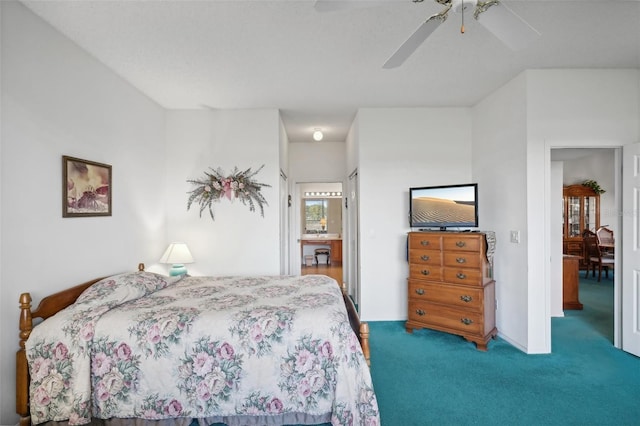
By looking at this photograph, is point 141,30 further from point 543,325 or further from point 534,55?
point 543,325

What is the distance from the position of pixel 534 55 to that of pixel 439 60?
2.66 ft

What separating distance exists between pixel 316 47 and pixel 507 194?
242 cm

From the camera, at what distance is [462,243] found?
3336 millimetres

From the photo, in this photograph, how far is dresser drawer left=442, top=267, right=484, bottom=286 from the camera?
10.6ft

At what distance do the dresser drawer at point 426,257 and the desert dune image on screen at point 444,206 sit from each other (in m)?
0.36

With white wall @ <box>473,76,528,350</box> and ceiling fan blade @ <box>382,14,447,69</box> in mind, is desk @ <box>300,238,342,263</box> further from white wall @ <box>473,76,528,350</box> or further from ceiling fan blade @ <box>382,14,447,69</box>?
ceiling fan blade @ <box>382,14,447,69</box>

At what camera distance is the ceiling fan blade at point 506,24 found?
1.58 m

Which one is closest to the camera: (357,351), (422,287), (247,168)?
(357,351)

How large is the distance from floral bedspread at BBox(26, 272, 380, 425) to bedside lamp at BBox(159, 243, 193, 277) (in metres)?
1.66

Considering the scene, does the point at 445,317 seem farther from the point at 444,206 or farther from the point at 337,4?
the point at 337,4

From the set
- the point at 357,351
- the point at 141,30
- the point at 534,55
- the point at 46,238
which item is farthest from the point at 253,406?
the point at 534,55


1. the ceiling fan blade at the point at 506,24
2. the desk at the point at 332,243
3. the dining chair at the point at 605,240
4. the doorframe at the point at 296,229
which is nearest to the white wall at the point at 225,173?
the doorframe at the point at 296,229

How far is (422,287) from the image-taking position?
357 cm

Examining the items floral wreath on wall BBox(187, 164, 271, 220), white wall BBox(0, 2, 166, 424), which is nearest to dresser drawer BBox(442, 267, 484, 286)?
floral wreath on wall BBox(187, 164, 271, 220)
